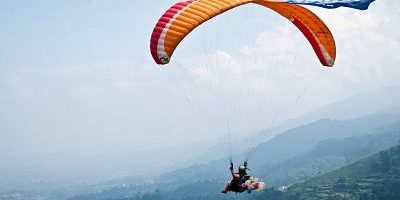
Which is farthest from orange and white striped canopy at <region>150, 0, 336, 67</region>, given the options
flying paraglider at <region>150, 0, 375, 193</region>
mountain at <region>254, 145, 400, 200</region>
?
mountain at <region>254, 145, 400, 200</region>

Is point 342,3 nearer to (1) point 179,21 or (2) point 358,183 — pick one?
(1) point 179,21

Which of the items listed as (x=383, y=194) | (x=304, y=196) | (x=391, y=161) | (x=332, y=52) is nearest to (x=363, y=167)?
(x=391, y=161)

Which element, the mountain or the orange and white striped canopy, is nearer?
the orange and white striped canopy

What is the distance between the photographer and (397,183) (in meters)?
150

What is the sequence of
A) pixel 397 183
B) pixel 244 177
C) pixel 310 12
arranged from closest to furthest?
pixel 244 177, pixel 310 12, pixel 397 183

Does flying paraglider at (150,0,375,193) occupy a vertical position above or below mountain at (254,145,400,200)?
above

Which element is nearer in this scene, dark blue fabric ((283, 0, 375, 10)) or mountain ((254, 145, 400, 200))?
dark blue fabric ((283, 0, 375, 10))

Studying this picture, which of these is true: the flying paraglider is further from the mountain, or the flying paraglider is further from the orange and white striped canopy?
the mountain

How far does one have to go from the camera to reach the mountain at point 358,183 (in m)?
145

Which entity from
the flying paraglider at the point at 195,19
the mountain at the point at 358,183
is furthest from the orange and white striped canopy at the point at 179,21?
the mountain at the point at 358,183

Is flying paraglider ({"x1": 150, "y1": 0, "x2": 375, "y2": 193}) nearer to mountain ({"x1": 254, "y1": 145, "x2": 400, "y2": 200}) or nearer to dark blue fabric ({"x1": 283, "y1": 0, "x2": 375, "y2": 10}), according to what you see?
dark blue fabric ({"x1": 283, "y1": 0, "x2": 375, "y2": 10})

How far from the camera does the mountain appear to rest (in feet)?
477

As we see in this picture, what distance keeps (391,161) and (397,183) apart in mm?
25945

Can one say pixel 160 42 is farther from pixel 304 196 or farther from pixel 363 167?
pixel 363 167
